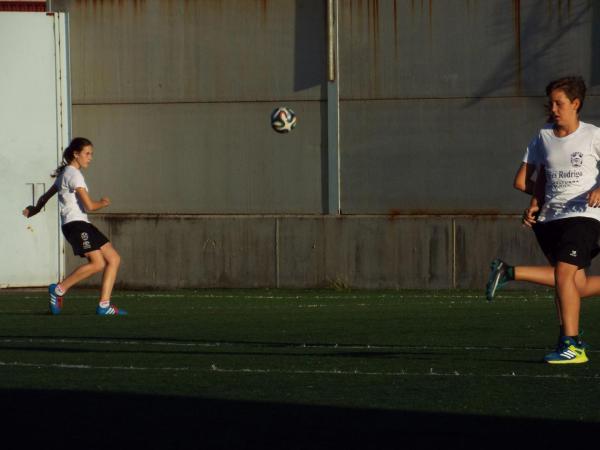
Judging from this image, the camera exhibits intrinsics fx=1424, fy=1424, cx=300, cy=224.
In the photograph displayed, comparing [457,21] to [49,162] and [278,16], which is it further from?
[49,162]

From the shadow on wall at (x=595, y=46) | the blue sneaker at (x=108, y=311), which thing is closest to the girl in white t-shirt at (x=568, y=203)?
the blue sneaker at (x=108, y=311)

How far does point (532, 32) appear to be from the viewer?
18.9 meters

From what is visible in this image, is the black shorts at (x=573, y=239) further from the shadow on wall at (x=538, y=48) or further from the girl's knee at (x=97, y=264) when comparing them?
the shadow on wall at (x=538, y=48)

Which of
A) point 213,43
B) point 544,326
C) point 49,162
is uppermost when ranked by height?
point 213,43

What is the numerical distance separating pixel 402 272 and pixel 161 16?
5012 millimetres

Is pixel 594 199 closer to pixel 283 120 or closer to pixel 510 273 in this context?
pixel 510 273

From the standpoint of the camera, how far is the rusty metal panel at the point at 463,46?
1877 cm

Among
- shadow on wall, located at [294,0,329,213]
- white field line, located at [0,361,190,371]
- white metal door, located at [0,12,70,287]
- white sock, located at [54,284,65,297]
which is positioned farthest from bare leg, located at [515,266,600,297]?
white metal door, located at [0,12,70,287]

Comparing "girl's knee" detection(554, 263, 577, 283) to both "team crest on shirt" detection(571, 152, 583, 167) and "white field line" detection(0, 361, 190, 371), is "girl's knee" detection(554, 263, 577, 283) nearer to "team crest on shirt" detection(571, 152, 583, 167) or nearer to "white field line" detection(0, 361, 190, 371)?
"team crest on shirt" detection(571, 152, 583, 167)

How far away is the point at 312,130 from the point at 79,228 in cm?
594

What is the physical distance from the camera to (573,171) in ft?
29.7

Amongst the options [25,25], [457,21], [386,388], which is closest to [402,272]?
[457,21]

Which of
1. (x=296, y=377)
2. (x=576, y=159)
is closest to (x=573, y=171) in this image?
(x=576, y=159)

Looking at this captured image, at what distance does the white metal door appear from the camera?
19.6m
